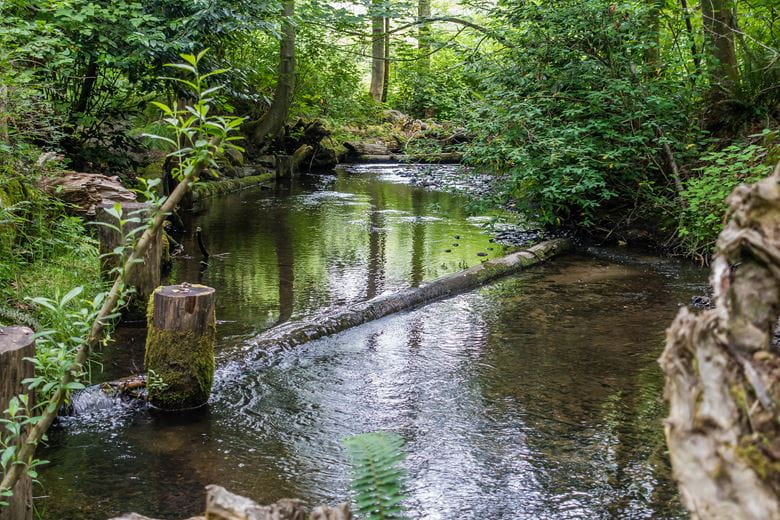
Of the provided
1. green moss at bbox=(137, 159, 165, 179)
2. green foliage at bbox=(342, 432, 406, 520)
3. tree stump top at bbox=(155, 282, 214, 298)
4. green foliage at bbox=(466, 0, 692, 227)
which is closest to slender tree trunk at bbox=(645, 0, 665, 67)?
green foliage at bbox=(466, 0, 692, 227)

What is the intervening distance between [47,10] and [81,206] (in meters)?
2.26

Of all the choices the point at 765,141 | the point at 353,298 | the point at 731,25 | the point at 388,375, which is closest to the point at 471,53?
the point at 731,25

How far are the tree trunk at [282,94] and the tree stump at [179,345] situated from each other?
47.0 ft

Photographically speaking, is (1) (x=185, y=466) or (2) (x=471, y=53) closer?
(1) (x=185, y=466)

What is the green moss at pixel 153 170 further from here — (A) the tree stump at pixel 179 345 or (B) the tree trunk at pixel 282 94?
(A) the tree stump at pixel 179 345

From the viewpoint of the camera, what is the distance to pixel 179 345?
4879 mm

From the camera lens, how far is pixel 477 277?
8.70 m

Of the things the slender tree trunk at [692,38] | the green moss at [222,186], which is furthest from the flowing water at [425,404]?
the green moss at [222,186]

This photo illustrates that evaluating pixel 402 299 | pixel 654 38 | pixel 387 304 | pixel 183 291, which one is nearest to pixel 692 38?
pixel 654 38

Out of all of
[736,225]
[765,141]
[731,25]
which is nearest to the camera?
[736,225]

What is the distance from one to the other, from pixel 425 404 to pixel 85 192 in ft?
16.5

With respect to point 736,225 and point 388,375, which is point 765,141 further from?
point 736,225

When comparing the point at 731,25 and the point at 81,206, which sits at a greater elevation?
the point at 731,25

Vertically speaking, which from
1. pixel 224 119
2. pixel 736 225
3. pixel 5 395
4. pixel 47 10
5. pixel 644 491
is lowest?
pixel 644 491
